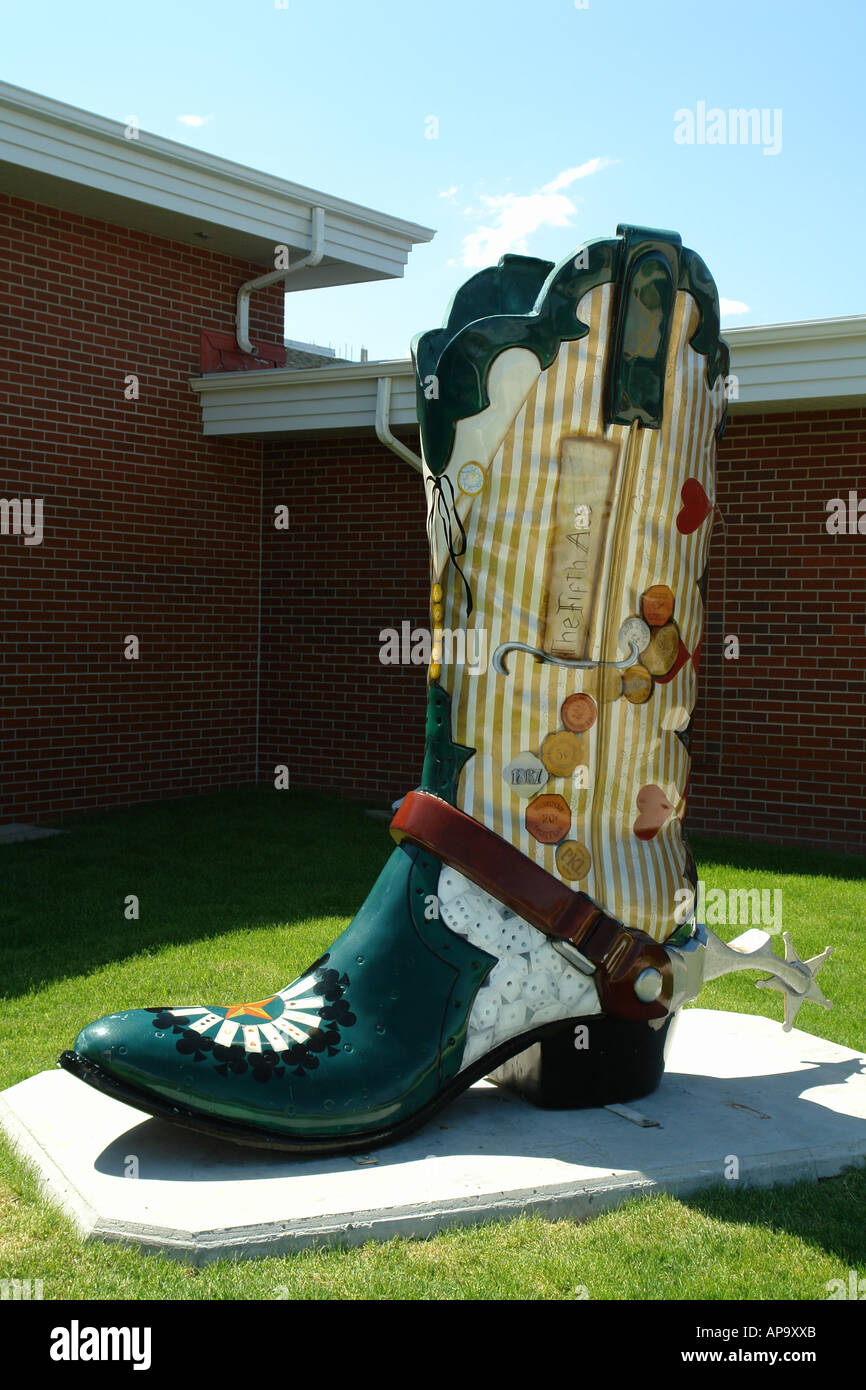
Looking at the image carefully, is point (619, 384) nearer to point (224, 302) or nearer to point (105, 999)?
point (105, 999)

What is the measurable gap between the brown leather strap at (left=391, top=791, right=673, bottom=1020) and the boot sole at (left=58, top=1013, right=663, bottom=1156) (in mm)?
127

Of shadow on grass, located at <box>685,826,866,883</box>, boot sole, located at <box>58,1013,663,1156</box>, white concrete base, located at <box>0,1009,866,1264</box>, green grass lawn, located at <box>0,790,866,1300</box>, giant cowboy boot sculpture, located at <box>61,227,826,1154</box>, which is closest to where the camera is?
green grass lawn, located at <box>0,790,866,1300</box>

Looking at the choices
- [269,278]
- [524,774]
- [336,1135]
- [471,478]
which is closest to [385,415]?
[269,278]

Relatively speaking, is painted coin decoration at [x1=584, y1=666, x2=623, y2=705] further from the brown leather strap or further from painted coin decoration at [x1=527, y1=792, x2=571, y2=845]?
the brown leather strap

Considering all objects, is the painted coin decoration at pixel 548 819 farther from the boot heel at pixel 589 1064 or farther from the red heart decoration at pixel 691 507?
the red heart decoration at pixel 691 507

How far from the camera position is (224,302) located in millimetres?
9344

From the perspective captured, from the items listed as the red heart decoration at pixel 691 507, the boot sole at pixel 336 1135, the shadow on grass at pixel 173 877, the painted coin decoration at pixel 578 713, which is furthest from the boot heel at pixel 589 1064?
the shadow on grass at pixel 173 877

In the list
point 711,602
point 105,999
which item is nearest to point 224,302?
point 711,602

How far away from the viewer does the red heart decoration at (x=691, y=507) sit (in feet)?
10.4

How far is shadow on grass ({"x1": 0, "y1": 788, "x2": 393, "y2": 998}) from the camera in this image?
5121mm

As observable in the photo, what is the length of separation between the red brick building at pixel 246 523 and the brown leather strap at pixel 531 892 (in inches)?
187

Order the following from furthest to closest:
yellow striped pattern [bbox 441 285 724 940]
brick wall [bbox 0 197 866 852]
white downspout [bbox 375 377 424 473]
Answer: white downspout [bbox 375 377 424 473] < brick wall [bbox 0 197 866 852] < yellow striped pattern [bbox 441 285 724 940]

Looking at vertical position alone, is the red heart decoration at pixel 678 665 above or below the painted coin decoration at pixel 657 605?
below

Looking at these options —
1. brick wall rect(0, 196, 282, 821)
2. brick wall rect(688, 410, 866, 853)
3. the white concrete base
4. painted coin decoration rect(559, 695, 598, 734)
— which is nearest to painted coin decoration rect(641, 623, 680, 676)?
painted coin decoration rect(559, 695, 598, 734)
